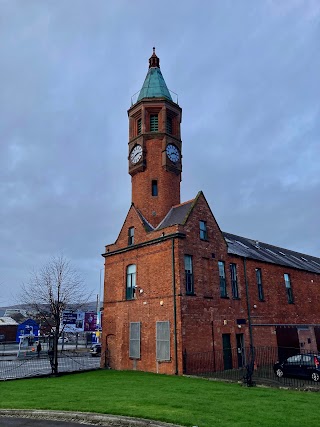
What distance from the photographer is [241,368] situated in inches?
902

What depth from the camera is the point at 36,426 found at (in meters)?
9.16

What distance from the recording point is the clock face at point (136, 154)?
91.7 feet

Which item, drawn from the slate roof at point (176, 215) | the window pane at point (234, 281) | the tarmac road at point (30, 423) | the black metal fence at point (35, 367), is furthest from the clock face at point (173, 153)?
the tarmac road at point (30, 423)

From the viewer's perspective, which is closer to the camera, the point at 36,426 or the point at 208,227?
the point at 36,426

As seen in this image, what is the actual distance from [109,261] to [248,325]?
11299mm

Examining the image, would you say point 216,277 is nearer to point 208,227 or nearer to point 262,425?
point 208,227

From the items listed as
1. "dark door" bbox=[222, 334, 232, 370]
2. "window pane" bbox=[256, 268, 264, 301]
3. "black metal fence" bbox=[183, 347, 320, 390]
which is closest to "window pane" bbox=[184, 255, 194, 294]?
"black metal fence" bbox=[183, 347, 320, 390]

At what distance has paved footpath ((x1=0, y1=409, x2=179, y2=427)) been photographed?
8.80 metres

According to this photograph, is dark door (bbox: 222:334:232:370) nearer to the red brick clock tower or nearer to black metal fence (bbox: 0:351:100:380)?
the red brick clock tower

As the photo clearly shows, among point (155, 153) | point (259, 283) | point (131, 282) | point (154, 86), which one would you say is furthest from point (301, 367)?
point (154, 86)

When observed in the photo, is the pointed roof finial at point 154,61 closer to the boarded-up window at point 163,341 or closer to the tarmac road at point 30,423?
the boarded-up window at point 163,341

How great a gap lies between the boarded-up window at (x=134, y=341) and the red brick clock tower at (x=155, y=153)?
718 centimetres

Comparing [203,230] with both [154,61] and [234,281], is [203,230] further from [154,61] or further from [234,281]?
[154,61]

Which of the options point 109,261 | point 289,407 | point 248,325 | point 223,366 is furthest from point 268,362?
point 289,407
